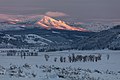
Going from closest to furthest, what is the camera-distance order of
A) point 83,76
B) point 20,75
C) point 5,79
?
1. point 5,79
2. point 20,75
3. point 83,76

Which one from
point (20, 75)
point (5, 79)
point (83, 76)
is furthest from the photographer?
point (83, 76)

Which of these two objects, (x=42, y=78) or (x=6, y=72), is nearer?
(x=42, y=78)

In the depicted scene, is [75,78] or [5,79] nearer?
[5,79]

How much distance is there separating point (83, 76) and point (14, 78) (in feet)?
33.1

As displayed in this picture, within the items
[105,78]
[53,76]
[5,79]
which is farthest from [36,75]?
[105,78]

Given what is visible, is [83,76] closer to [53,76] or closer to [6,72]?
[53,76]

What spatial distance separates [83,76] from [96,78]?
5.35ft

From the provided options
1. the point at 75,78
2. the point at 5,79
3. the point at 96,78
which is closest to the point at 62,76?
the point at 75,78

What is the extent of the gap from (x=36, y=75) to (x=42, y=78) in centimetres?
236

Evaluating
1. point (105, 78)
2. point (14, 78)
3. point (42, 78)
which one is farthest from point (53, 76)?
point (105, 78)

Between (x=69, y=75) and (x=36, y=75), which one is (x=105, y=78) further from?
(x=36, y=75)

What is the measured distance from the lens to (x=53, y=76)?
48.8 meters

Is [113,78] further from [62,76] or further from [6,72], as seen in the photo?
[6,72]

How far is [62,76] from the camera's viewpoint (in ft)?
166
